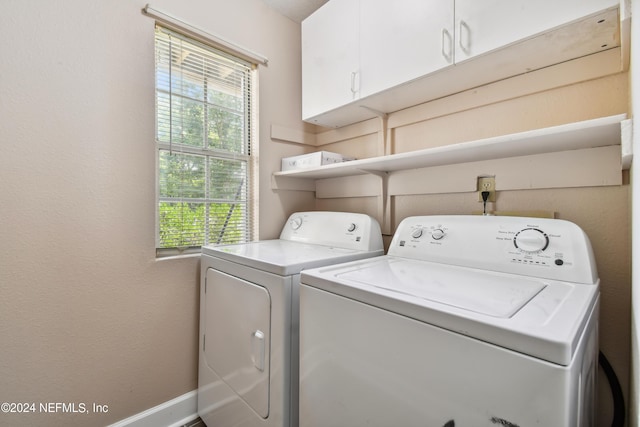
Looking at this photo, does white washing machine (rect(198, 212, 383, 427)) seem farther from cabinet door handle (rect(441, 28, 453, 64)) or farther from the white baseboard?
cabinet door handle (rect(441, 28, 453, 64))

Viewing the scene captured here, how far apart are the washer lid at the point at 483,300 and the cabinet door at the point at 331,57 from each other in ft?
3.47

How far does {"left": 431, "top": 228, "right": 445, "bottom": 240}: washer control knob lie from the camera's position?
1269 millimetres

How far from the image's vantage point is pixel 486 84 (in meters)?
1.37

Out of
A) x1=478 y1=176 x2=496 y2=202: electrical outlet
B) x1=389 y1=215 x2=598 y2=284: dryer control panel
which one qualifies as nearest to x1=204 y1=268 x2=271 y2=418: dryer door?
x1=389 y1=215 x2=598 y2=284: dryer control panel

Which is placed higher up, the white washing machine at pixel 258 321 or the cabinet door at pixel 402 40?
the cabinet door at pixel 402 40

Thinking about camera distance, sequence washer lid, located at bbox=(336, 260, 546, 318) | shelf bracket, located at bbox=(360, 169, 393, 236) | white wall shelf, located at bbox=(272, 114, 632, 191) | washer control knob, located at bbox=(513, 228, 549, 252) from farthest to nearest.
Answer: shelf bracket, located at bbox=(360, 169, 393, 236)
washer control knob, located at bbox=(513, 228, 549, 252)
white wall shelf, located at bbox=(272, 114, 632, 191)
washer lid, located at bbox=(336, 260, 546, 318)

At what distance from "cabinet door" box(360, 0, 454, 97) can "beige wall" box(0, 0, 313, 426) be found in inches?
38.3

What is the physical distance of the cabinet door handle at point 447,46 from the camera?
1179 millimetres

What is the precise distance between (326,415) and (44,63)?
179cm

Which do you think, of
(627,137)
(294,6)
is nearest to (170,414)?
(627,137)

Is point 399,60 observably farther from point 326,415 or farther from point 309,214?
point 326,415

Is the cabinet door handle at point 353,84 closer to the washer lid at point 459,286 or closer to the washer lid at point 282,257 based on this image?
the washer lid at point 282,257

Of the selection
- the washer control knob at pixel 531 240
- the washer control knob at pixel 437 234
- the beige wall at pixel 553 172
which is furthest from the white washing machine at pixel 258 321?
the washer control knob at pixel 531 240

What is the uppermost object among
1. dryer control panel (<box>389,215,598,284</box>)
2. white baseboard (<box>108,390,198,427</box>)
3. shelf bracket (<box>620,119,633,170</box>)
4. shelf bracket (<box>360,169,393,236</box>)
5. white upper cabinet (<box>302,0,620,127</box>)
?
white upper cabinet (<box>302,0,620,127</box>)
